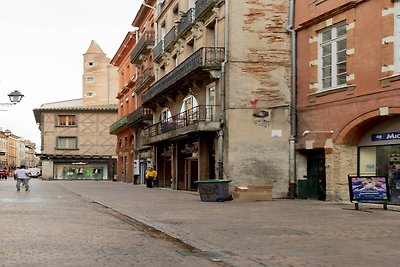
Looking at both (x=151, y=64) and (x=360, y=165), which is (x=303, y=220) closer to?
(x=360, y=165)

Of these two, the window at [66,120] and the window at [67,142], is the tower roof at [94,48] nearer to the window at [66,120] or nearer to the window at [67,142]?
the window at [66,120]

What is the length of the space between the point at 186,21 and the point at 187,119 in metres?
5.39

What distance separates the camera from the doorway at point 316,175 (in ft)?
74.1

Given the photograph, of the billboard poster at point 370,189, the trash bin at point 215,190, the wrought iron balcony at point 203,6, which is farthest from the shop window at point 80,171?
the billboard poster at point 370,189

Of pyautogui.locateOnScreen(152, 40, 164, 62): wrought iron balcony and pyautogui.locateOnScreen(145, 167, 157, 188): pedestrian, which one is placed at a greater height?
pyautogui.locateOnScreen(152, 40, 164, 62): wrought iron balcony

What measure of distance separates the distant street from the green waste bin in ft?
33.8

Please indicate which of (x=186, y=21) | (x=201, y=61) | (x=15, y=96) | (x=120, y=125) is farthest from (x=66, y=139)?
(x=201, y=61)

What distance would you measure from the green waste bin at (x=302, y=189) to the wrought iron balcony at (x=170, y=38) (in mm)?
12908

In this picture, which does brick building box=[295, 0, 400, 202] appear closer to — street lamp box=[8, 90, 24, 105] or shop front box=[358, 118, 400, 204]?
shop front box=[358, 118, 400, 204]

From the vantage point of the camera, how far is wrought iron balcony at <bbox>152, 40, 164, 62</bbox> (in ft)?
120

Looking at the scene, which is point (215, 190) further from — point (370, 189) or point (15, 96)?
point (15, 96)

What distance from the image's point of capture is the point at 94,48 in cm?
8269

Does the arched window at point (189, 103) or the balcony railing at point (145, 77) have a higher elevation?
the balcony railing at point (145, 77)

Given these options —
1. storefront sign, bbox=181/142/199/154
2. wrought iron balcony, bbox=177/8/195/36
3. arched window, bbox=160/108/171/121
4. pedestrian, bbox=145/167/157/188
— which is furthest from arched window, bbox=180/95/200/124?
pedestrian, bbox=145/167/157/188
